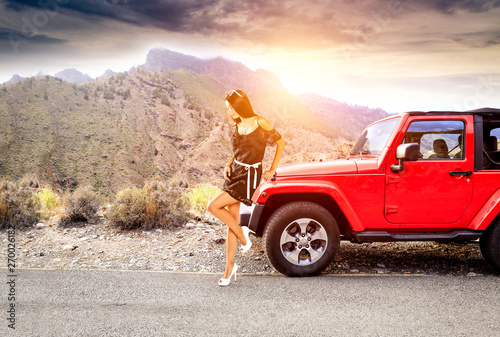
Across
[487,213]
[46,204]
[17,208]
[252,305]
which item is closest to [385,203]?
[487,213]

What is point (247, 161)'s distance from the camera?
4.41 m

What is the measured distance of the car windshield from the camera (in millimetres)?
5043

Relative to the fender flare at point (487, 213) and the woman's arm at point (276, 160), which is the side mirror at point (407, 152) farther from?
the woman's arm at point (276, 160)

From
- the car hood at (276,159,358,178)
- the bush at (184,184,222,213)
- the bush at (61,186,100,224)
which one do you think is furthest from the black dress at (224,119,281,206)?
the bush at (184,184,222,213)

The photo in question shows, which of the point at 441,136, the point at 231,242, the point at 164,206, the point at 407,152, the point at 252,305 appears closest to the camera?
the point at 252,305

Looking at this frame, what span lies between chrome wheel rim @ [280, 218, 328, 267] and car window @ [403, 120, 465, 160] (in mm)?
1752

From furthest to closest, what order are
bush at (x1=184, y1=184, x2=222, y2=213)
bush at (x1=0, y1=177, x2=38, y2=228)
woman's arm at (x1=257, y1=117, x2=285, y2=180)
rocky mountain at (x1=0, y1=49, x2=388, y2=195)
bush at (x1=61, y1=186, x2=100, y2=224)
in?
rocky mountain at (x1=0, y1=49, x2=388, y2=195), bush at (x1=184, y1=184, x2=222, y2=213), bush at (x1=61, y1=186, x2=100, y2=224), bush at (x1=0, y1=177, x2=38, y2=228), woman's arm at (x1=257, y1=117, x2=285, y2=180)

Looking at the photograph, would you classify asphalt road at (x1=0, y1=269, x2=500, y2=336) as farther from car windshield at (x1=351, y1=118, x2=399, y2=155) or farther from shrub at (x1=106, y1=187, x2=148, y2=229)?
shrub at (x1=106, y1=187, x2=148, y2=229)

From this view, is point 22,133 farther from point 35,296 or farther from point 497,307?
point 497,307

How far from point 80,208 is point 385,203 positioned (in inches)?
256

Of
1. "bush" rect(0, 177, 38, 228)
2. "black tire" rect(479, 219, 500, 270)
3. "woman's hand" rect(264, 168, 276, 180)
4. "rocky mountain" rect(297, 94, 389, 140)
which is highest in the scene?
"rocky mountain" rect(297, 94, 389, 140)

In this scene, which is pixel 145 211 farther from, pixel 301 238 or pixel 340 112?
pixel 340 112

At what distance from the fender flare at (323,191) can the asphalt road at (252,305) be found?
80 centimetres

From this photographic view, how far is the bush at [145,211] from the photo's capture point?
763 cm
